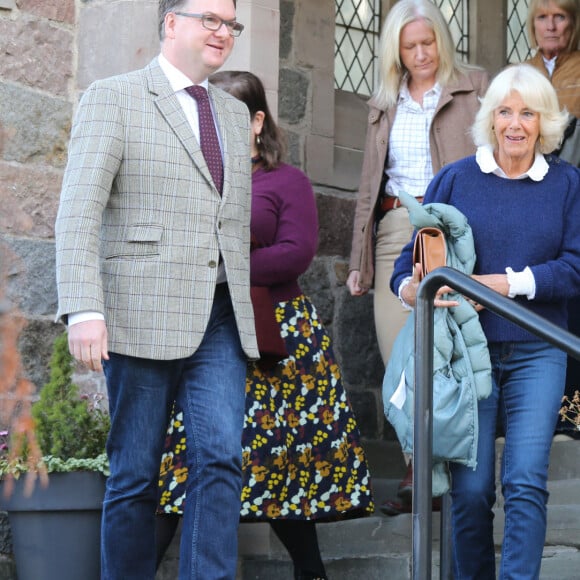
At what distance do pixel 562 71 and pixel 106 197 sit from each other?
9.29ft

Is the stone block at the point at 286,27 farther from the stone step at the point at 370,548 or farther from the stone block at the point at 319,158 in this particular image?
the stone step at the point at 370,548

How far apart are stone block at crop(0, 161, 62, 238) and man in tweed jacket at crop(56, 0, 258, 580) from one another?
1.56 m

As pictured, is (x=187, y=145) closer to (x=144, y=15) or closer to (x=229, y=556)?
(x=229, y=556)

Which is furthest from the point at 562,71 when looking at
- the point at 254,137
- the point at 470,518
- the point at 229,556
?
the point at 229,556

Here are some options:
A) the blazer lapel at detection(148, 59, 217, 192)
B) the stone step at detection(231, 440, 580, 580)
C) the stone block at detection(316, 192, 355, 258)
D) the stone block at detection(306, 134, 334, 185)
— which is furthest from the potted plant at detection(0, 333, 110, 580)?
the stone block at detection(306, 134, 334, 185)

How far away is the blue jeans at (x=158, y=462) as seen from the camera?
3.72m

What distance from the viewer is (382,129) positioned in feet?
18.7

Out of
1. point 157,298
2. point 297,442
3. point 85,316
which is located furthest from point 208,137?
point 297,442

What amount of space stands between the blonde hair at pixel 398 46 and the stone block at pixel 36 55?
1.29 metres

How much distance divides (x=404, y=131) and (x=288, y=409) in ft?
4.47

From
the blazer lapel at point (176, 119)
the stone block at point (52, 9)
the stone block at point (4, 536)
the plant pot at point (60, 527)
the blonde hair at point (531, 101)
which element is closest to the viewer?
the blazer lapel at point (176, 119)

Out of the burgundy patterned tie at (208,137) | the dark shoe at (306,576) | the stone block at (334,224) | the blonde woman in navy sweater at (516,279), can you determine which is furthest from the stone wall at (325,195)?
the burgundy patterned tie at (208,137)

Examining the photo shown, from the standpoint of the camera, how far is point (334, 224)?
6.89 m

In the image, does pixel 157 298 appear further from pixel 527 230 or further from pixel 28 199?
pixel 28 199
